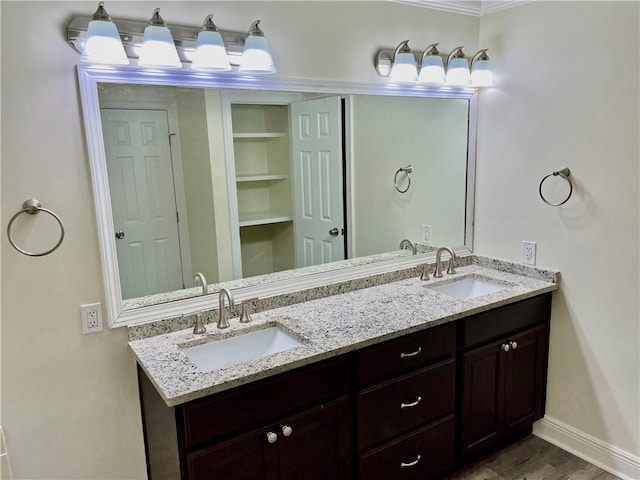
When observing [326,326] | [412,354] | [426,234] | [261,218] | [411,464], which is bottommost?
[411,464]

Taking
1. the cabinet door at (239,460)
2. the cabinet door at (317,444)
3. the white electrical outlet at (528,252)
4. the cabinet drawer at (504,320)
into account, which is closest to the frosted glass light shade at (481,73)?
the white electrical outlet at (528,252)

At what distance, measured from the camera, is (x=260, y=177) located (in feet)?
7.23

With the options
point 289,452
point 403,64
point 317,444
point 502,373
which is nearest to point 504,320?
point 502,373

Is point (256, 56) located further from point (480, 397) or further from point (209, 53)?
point (480, 397)

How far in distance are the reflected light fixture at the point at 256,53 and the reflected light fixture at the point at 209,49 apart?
0.31ft

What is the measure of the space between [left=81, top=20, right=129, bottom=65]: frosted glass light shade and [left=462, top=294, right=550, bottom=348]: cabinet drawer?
5.82ft

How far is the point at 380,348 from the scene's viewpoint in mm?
1908

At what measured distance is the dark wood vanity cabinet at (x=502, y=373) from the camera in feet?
7.39

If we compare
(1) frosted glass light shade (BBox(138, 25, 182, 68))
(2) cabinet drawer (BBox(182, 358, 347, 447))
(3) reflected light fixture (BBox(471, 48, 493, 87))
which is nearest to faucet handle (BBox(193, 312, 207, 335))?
(2) cabinet drawer (BBox(182, 358, 347, 447))

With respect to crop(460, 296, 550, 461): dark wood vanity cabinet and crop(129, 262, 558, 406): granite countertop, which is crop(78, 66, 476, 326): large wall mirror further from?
crop(460, 296, 550, 461): dark wood vanity cabinet

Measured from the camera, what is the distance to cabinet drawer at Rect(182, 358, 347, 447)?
5.03ft

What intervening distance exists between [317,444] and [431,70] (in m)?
1.84

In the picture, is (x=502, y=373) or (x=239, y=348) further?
(x=502, y=373)

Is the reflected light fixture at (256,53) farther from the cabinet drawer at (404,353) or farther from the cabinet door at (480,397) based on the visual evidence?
the cabinet door at (480,397)
